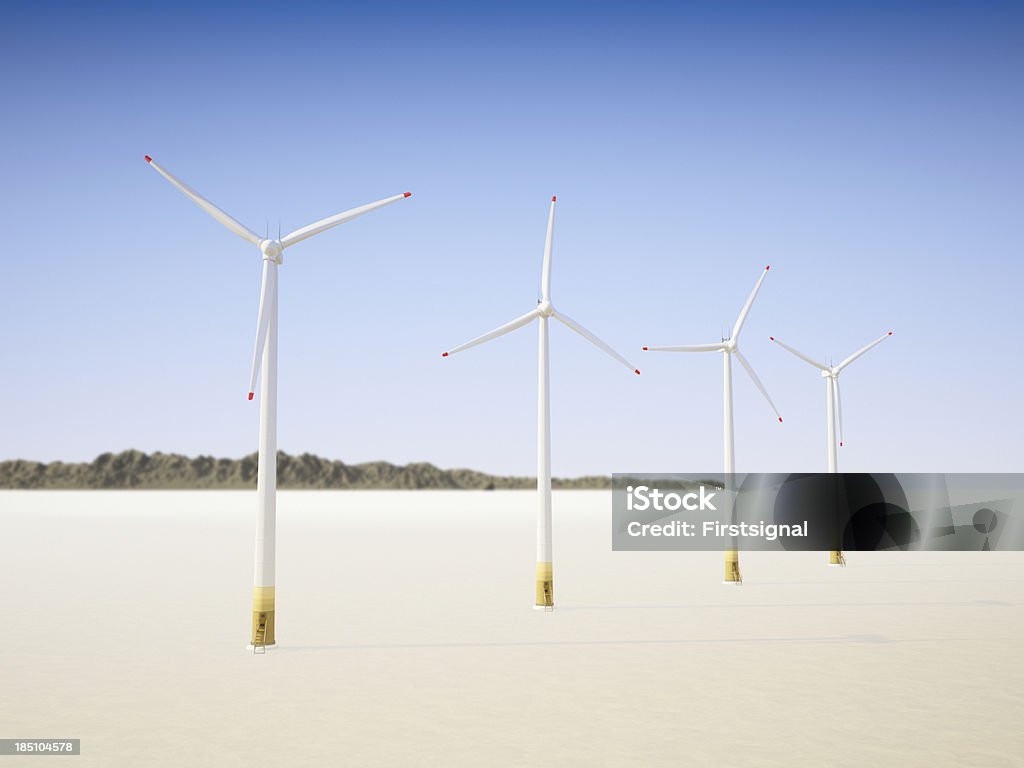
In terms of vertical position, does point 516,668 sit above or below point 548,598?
below

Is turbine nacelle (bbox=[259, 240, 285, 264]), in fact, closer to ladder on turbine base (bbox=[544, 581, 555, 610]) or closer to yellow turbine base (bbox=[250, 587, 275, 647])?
yellow turbine base (bbox=[250, 587, 275, 647])

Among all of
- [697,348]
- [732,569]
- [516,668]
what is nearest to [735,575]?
[732,569]

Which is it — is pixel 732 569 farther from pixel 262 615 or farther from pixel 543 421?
pixel 262 615

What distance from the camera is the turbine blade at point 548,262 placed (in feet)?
137

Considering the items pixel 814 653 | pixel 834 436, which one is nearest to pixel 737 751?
pixel 814 653

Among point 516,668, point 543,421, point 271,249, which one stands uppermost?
point 271,249

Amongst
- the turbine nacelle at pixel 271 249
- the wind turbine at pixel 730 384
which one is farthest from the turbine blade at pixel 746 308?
the turbine nacelle at pixel 271 249

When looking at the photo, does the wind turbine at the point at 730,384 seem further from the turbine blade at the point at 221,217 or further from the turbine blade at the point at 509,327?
the turbine blade at the point at 221,217

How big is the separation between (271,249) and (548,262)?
14.0 m

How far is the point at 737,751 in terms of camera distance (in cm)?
1931

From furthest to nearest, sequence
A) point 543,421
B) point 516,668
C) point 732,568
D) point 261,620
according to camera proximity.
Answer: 1. point 732,568
2. point 543,421
3. point 261,620
4. point 516,668

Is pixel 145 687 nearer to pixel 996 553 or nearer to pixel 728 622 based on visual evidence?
pixel 728 622

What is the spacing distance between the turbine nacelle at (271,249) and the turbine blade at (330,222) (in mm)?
257

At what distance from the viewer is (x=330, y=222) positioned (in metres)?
33.3
